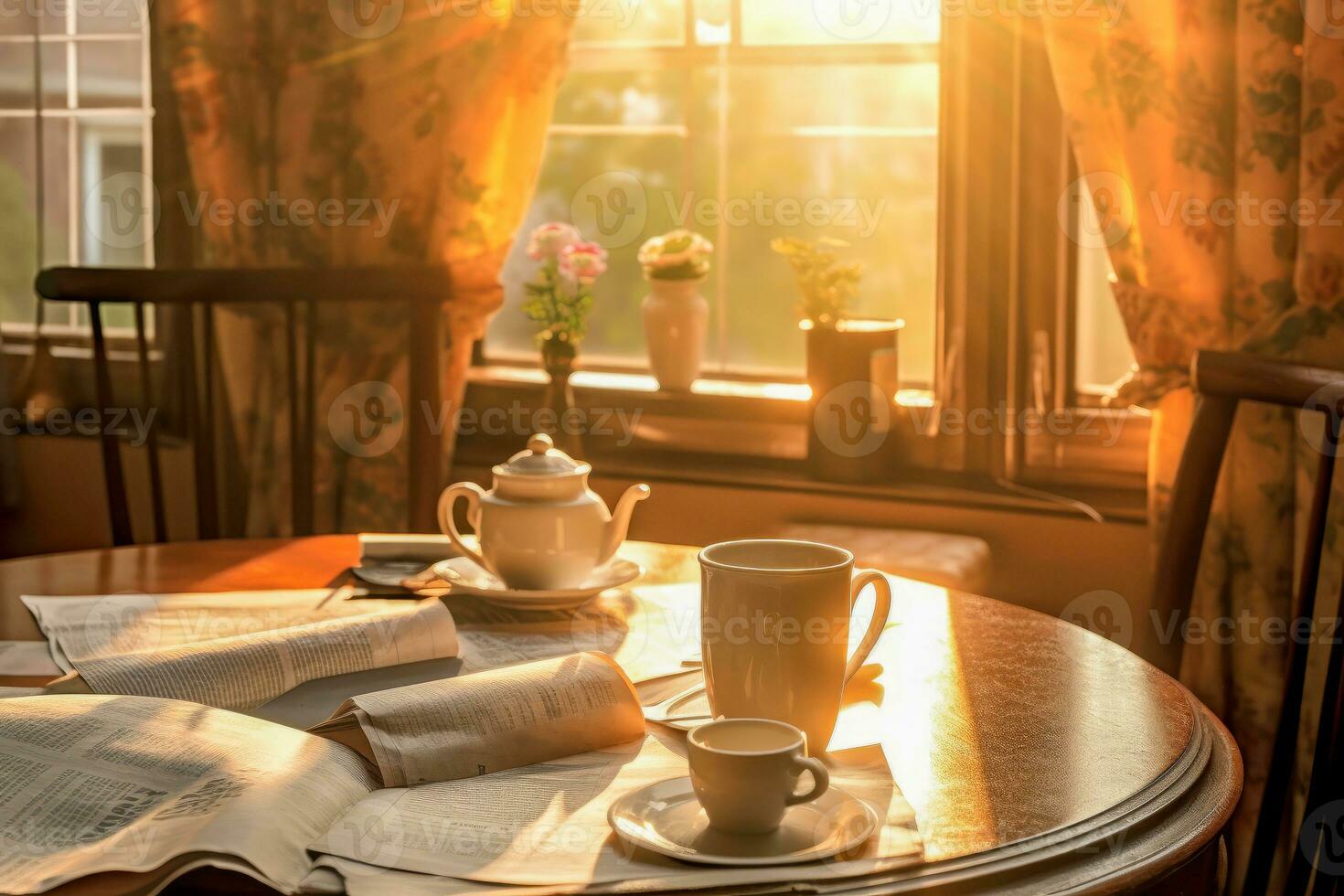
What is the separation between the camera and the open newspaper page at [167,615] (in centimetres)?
109

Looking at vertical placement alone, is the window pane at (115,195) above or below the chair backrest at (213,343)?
above

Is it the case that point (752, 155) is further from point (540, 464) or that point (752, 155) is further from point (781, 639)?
point (781, 639)

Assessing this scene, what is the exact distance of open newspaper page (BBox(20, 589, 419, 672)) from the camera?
109 centimetres

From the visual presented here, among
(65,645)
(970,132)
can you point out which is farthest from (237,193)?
(65,645)

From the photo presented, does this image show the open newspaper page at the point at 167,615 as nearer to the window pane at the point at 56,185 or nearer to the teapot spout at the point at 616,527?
the teapot spout at the point at 616,527

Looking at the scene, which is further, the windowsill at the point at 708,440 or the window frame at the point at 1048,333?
the windowsill at the point at 708,440

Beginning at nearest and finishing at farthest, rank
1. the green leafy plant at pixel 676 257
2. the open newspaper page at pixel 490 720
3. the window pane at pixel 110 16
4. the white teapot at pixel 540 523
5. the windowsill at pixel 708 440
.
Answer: the open newspaper page at pixel 490 720 < the white teapot at pixel 540 523 < the windowsill at pixel 708 440 < the green leafy plant at pixel 676 257 < the window pane at pixel 110 16

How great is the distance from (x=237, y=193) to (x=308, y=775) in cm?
205

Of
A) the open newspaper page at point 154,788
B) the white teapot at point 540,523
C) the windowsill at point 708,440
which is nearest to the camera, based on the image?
the open newspaper page at point 154,788

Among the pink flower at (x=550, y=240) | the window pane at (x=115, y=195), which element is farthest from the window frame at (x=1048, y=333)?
the window pane at (x=115, y=195)

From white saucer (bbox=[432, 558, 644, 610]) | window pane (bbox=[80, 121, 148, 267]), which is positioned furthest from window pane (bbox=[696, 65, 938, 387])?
window pane (bbox=[80, 121, 148, 267])

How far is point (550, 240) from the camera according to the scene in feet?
7.96

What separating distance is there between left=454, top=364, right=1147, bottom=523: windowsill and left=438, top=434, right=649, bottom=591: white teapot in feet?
3.64

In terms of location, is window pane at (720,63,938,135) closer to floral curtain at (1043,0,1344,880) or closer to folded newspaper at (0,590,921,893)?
floral curtain at (1043,0,1344,880)
